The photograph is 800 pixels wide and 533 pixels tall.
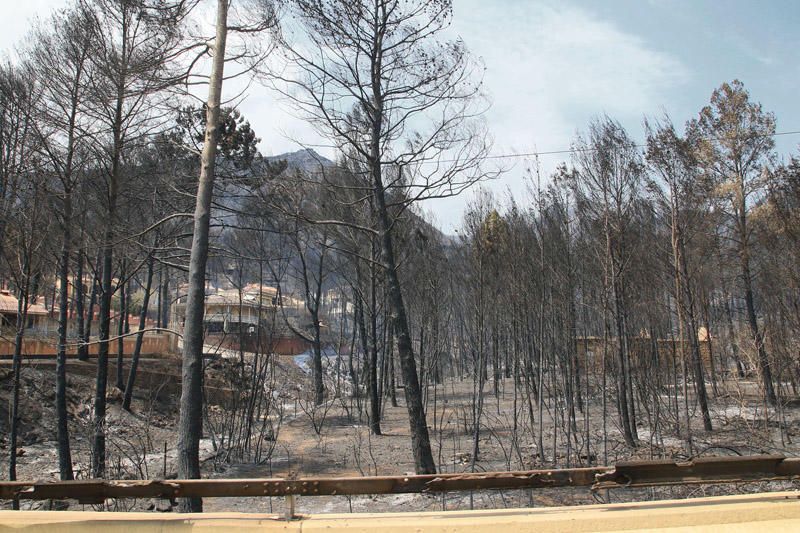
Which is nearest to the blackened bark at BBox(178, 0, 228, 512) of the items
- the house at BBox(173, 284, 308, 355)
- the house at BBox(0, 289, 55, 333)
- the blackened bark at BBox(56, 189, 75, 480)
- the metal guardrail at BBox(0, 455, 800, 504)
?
the metal guardrail at BBox(0, 455, 800, 504)

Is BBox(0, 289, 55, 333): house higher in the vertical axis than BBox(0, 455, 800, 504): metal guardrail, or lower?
higher

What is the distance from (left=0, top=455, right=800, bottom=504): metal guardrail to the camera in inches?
136

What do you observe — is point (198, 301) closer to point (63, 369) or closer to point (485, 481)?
point (485, 481)

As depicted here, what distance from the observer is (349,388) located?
30.3 meters

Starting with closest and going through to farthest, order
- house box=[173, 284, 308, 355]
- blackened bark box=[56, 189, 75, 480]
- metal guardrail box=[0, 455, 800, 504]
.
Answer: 1. metal guardrail box=[0, 455, 800, 504]
2. blackened bark box=[56, 189, 75, 480]
3. house box=[173, 284, 308, 355]

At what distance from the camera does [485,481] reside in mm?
3504

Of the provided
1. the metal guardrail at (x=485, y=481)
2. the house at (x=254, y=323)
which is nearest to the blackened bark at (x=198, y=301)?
the metal guardrail at (x=485, y=481)

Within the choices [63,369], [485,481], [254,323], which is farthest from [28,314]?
[485,481]

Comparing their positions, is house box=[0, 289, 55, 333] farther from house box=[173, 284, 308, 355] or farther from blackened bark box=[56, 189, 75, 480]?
blackened bark box=[56, 189, 75, 480]

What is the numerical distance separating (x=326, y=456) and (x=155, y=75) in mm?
9456

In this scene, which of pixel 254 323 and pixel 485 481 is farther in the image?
pixel 254 323

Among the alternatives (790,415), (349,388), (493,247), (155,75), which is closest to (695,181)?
(493,247)

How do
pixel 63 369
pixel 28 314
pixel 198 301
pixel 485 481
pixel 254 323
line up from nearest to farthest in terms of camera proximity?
pixel 485 481, pixel 198 301, pixel 63 369, pixel 254 323, pixel 28 314

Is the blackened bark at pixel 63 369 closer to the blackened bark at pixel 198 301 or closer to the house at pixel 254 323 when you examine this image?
the house at pixel 254 323
